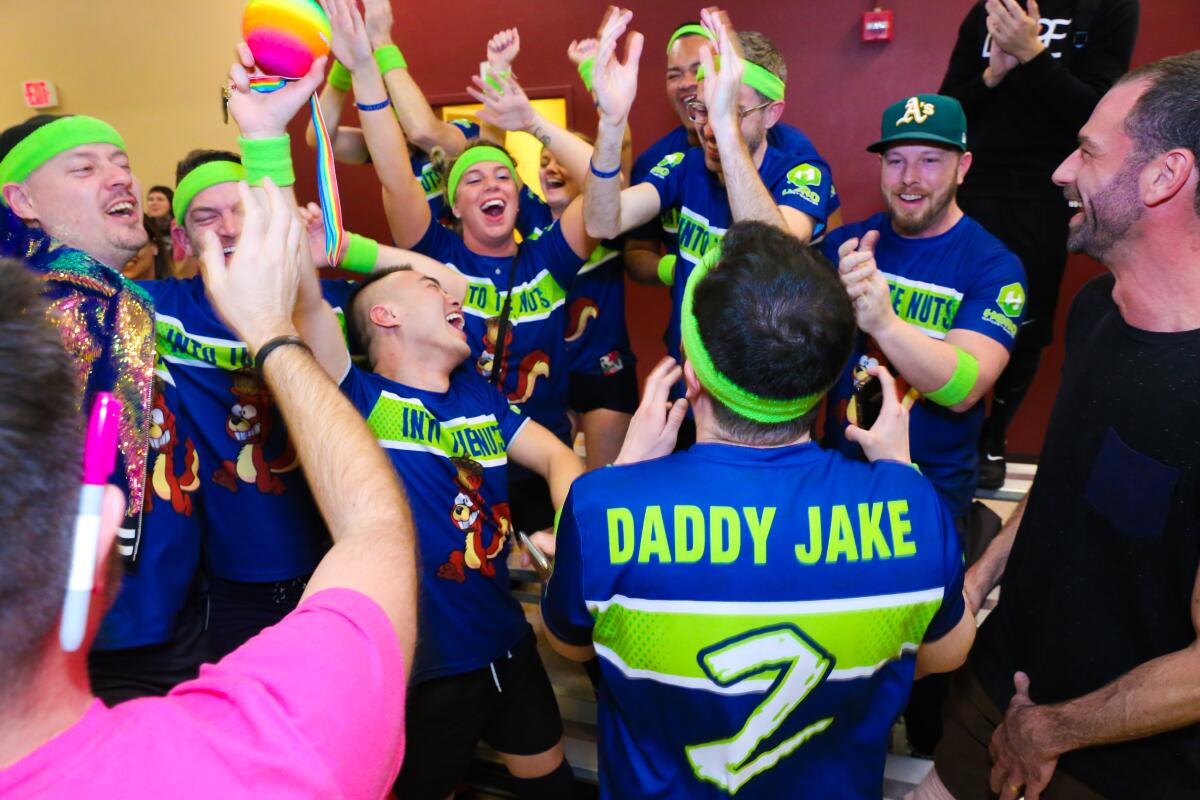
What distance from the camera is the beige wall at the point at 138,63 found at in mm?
6469

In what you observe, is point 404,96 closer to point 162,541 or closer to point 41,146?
point 41,146

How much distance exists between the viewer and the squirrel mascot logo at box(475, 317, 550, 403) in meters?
2.79

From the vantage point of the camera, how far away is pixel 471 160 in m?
3.02

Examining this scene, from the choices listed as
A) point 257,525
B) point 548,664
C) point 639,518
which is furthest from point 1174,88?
point 548,664

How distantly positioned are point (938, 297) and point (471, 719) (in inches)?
71.0

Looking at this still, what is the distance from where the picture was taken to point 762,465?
1321 millimetres

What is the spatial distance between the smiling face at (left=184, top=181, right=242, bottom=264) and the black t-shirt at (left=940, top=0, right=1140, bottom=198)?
8.68 ft

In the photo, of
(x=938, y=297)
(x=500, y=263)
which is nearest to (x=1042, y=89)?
(x=938, y=297)

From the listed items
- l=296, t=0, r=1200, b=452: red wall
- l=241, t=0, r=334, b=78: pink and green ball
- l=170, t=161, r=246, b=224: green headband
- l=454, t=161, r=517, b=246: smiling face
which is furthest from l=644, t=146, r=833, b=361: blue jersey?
l=296, t=0, r=1200, b=452: red wall

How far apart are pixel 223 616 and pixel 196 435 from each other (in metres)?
0.50

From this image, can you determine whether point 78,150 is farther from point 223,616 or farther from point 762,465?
point 762,465

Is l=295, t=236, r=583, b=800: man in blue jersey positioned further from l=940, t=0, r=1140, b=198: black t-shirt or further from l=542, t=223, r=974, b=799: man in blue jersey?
l=940, t=0, r=1140, b=198: black t-shirt

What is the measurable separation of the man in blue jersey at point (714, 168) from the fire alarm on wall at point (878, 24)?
2502 mm

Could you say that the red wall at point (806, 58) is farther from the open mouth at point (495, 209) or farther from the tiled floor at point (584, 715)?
the open mouth at point (495, 209)
